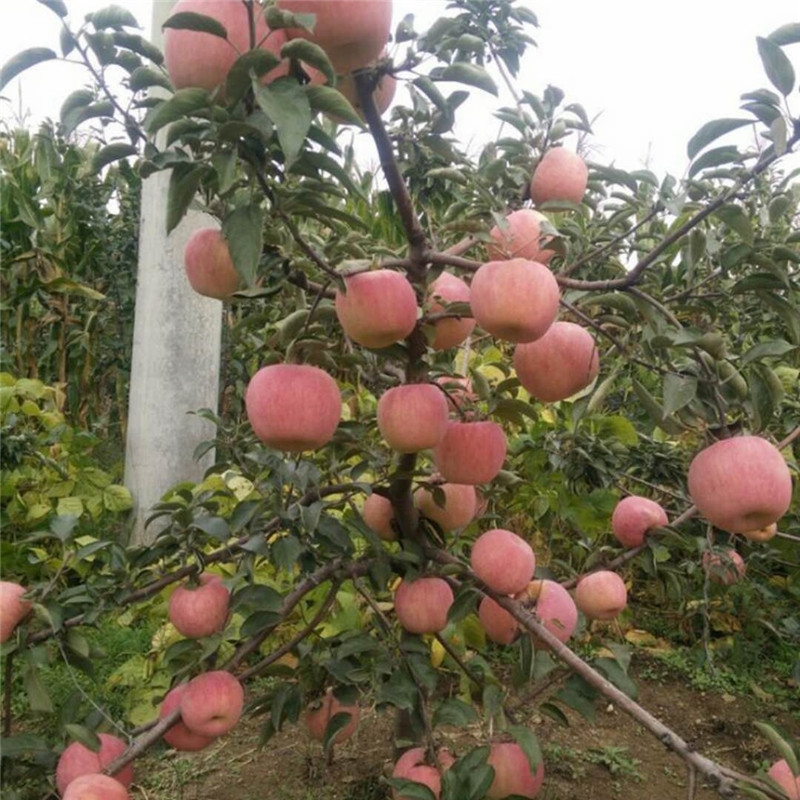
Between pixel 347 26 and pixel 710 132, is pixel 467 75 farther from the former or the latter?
pixel 710 132

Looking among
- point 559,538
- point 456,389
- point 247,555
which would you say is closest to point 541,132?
point 456,389

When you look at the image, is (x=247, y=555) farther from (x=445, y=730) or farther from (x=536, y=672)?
(x=445, y=730)

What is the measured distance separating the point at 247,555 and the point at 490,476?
1.27 feet

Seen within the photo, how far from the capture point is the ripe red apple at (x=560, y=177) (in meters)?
1.04

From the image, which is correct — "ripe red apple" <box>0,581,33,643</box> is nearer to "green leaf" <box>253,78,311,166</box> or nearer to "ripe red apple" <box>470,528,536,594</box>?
"ripe red apple" <box>470,528,536,594</box>

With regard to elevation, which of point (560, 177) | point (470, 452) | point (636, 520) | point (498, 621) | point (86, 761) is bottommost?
point (86, 761)

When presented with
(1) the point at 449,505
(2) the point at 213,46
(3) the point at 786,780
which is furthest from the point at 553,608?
(2) the point at 213,46

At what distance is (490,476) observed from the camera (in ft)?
3.52

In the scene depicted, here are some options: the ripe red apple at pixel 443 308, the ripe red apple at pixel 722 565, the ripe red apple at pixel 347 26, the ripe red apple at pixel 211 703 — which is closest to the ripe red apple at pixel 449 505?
the ripe red apple at pixel 443 308

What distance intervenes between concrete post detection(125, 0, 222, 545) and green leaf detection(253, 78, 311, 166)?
207 cm

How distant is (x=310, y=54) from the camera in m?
0.65

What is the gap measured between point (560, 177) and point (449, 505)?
0.52 metres

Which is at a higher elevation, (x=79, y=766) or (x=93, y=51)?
(x=93, y=51)

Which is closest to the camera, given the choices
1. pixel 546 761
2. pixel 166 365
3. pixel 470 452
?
pixel 470 452
